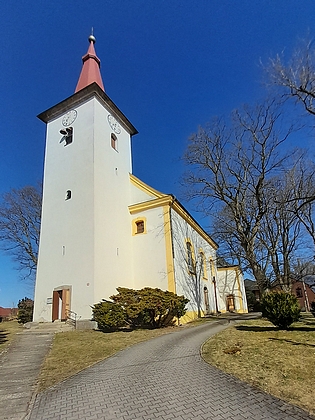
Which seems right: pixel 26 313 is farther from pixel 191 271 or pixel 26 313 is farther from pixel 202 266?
pixel 202 266

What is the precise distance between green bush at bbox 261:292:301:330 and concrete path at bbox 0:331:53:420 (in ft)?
29.7

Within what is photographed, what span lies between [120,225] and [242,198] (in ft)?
30.1

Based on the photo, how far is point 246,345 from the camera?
8.48 metres

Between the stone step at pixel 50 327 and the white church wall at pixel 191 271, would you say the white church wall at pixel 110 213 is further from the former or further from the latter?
the white church wall at pixel 191 271

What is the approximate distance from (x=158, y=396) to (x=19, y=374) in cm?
395

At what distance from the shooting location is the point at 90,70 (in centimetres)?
2391

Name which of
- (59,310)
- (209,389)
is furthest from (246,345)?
(59,310)

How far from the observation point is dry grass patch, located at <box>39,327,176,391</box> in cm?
639

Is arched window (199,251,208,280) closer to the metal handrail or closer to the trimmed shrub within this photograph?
the trimmed shrub

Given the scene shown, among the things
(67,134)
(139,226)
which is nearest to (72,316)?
(139,226)

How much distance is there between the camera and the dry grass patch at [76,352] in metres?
6.39

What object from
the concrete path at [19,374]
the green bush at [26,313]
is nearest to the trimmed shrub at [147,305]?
the concrete path at [19,374]

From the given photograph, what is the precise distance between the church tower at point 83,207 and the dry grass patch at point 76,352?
4.22 meters

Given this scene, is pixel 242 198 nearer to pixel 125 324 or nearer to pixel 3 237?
pixel 125 324
